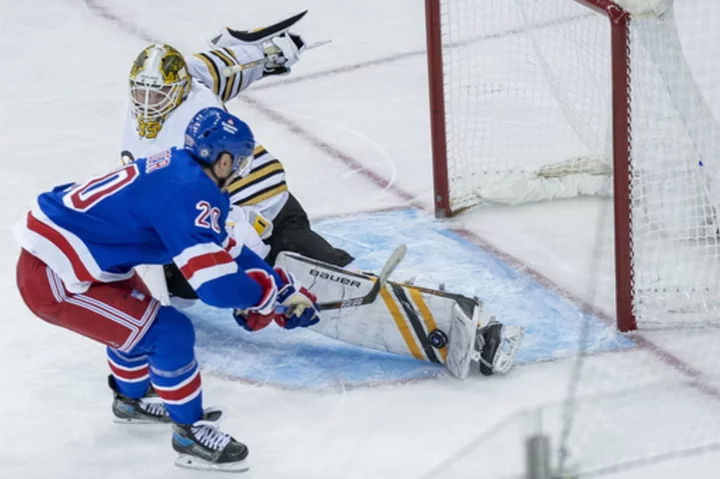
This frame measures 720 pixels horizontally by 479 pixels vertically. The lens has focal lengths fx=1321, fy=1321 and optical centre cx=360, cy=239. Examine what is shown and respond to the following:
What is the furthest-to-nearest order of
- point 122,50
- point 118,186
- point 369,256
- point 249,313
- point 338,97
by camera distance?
1. point 122,50
2. point 338,97
3. point 369,256
4. point 249,313
5. point 118,186

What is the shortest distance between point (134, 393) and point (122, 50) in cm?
348

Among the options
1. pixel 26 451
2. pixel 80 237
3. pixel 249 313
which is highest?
pixel 80 237

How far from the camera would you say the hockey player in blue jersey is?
2850 mm

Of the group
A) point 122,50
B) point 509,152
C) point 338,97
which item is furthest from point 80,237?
point 122,50

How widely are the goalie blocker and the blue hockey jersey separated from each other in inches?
22.1

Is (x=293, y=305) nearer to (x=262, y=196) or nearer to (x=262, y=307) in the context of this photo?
(x=262, y=307)

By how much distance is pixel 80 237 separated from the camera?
116 inches

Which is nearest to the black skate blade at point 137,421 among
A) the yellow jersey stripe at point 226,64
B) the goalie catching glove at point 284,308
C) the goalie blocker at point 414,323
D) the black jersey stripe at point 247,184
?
the goalie catching glove at point 284,308

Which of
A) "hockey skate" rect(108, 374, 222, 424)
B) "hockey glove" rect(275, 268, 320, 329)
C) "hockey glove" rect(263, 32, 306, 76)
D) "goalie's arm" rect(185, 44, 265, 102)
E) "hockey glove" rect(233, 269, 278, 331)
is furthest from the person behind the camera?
"hockey glove" rect(263, 32, 306, 76)

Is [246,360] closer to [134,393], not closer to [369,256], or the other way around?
[134,393]

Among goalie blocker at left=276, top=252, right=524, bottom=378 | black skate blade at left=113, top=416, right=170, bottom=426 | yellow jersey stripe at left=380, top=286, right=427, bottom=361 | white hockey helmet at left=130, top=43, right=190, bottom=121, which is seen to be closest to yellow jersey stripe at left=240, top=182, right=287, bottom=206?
goalie blocker at left=276, top=252, right=524, bottom=378

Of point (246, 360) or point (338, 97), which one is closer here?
point (246, 360)

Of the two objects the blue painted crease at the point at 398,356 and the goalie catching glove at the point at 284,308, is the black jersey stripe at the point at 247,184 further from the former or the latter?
the goalie catching glove at the point at 284,308

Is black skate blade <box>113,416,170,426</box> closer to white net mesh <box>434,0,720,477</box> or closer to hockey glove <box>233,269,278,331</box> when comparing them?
hockey glove <box>233,269,278,331</box>
